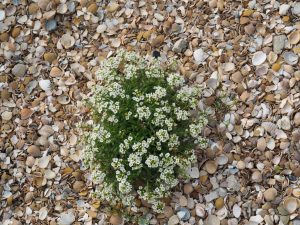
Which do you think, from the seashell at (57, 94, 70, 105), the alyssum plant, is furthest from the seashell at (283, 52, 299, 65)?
the seashell at (57, 94, 70, 105)

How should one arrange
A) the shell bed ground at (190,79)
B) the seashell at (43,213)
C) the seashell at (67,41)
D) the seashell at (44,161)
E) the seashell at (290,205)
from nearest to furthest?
the seashell at (290,205)
the shell bed ground at (190,79)
the seashell at (43,213)
the seashell at (44,161)
the seashell at (67,41)

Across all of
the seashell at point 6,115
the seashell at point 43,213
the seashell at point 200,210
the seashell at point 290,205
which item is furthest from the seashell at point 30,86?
the seashell at point 290,205

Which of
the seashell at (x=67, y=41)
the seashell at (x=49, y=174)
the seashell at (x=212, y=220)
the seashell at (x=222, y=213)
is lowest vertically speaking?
the seashell at (x=212, y=220)

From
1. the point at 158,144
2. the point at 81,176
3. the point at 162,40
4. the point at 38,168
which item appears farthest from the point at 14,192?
the point at 162,40

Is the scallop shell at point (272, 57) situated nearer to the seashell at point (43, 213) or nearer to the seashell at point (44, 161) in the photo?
the seashell at point (44, 161)

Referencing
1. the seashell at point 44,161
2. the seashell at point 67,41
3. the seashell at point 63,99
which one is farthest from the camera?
the seashell at point 67,41

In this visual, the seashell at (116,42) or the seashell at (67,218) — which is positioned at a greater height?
the seashell at (116,42)

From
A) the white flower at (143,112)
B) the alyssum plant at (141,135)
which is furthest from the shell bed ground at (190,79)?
the white flower at (143,112)

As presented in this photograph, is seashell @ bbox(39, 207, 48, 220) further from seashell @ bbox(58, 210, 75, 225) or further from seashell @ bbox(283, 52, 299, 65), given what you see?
seashell @ bbox(283, 52, 299, 65)

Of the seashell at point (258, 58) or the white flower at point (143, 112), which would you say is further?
the seashell at point (258, 58)
